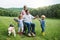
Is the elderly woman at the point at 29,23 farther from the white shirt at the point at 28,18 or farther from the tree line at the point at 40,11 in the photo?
the tree line at the point at 40,11

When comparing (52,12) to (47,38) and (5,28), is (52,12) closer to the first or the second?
(47,38)

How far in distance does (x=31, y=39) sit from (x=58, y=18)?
70 cm

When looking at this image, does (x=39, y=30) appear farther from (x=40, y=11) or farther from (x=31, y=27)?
(x=40, y=11)

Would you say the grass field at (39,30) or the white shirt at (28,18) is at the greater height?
the white shirt at (28,18)

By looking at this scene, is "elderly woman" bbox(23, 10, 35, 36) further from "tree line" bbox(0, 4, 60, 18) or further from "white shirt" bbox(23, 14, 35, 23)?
"tree line" bbox(0, 4, 60, 18)

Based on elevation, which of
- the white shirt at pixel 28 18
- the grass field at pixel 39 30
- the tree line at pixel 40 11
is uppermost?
the tree line at pixel 40 11

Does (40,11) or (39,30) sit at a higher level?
(40,11)

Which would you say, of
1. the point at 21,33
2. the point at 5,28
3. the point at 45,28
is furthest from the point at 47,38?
the point at 5,28

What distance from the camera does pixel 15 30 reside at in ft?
14.3

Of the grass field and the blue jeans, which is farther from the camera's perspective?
the blue jeans

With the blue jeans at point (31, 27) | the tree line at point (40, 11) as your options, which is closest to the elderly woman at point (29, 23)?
the blue jeans at point (31, 27)

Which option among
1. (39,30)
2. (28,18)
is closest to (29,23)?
(28,18)

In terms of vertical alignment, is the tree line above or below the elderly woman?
above

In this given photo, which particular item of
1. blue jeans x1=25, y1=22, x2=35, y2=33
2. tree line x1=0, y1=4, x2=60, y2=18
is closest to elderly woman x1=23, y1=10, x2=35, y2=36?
blue jeans x1=25, y1=22, x2=35, y2=33
